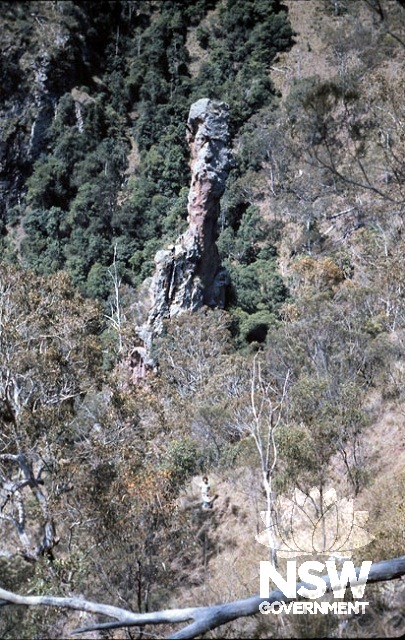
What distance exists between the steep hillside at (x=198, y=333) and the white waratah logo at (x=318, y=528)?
0.27 ft

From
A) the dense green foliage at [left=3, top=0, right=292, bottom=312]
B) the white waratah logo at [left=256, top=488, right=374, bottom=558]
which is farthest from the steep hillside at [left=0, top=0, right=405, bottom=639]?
the dense green foliage at [left=3, top=0, right=292, bottom=312]

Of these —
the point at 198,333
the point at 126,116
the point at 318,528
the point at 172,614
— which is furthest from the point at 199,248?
the point at 126,116

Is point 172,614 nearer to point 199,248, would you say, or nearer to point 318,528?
point 318,528

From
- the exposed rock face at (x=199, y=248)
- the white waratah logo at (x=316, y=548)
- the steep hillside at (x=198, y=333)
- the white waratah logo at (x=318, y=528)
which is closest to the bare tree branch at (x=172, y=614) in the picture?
the white waratah logo at (x=316, y=548)

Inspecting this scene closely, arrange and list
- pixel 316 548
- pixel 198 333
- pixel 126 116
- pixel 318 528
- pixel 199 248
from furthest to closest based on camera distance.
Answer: pixel 126 116, pixel 199 248, pixel 198 333, pixel 318 528, pixel 316 548

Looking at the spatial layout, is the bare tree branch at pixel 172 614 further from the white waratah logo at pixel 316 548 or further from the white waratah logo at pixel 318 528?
the white waratah logo at pixel 318 528

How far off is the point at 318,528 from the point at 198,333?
16.7m

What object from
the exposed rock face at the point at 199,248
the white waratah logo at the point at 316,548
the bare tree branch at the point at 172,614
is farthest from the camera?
the exposed rock face at the point at 199,248

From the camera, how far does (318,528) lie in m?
7.94

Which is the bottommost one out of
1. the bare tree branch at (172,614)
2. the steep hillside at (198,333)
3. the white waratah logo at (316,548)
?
the white waratah logo at (316,548)

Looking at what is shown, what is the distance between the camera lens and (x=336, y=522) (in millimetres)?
8117

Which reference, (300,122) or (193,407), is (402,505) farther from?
(193,407)

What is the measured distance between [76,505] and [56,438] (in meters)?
1.32

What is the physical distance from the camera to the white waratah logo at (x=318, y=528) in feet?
23.2
